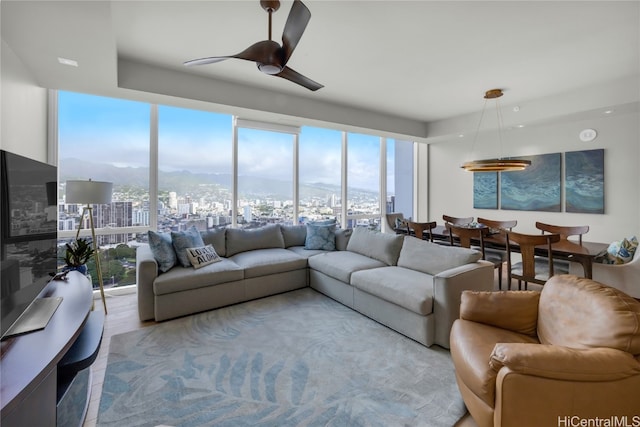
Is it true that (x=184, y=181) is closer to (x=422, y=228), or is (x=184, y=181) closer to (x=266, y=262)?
(x=266, y=262)

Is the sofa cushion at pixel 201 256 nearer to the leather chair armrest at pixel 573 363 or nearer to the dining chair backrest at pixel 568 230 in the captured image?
the leather chair armrest at pixel 573 363

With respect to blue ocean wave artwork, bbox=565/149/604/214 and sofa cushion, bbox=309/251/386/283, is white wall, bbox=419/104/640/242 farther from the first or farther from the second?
sofa cushion, bbox=309/251/386/283

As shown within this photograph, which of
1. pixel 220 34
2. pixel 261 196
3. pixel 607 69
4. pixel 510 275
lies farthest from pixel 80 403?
pixel 607 69

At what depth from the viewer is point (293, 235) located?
186 inches

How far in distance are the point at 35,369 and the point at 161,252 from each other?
224cm

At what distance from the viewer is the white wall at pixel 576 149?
4021mm

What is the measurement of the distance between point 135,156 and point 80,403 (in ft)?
9.84

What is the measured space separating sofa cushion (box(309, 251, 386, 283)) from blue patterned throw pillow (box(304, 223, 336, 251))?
0.39 metres

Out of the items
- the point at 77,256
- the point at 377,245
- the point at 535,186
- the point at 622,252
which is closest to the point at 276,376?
the point at 377,245

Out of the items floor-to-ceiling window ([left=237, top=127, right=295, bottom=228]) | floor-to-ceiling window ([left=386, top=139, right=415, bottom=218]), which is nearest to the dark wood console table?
floor-to-ceiling window ([left=237, top=127, right=295, bottom=228])

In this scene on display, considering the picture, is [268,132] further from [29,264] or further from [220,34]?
[29,264]

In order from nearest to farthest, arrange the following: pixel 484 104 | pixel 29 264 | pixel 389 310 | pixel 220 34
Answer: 1. pixel 29 264
2. pixel 220 34
3. pixel 389 310
4. pixel 484 104

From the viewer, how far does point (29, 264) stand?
154cm

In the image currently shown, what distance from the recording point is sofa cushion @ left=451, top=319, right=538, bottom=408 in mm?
1421
